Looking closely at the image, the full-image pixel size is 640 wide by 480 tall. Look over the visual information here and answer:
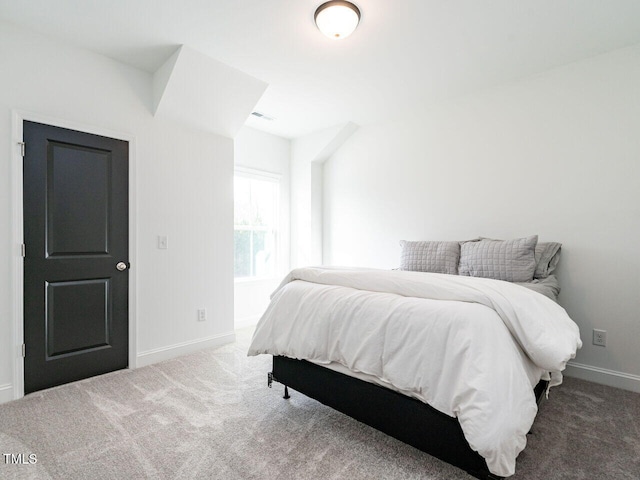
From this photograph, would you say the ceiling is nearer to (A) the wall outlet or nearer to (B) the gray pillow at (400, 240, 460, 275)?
(B) the gray pillow at (400, 240, 460, 275)

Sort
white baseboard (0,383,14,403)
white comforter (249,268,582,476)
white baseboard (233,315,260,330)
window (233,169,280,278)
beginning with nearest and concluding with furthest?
white comforter (249,268,582,476) < white baseboard (0,383,14,403) < white baseboard (233,315,260,330) < window (233,169,280,278)

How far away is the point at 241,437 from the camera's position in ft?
5.78

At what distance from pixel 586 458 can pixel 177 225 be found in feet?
10.5

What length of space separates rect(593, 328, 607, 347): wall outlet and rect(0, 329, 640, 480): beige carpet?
0.32m

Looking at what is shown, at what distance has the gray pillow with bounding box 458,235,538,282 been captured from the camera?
2475 millimetres

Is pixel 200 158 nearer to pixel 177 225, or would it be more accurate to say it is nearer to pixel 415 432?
pixel 177 225

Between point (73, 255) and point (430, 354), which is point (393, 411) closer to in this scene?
point (430, 354)

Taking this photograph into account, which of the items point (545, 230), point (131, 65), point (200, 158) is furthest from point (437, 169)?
point (131, 65)

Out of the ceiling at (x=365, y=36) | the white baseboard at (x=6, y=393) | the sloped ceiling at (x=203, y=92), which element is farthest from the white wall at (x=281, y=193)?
the white baseboard at (x=6, y=393)

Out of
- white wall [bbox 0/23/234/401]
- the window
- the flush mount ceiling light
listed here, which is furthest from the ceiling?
the window

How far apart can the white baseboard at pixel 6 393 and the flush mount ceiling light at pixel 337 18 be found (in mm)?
3082

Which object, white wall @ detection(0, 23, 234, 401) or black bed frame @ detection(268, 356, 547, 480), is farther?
white wall @ detection(0, 23, 234, 401)

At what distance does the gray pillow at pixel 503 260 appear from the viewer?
247 centimetres

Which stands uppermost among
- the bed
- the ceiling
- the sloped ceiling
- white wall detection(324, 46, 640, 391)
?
the ceiling
